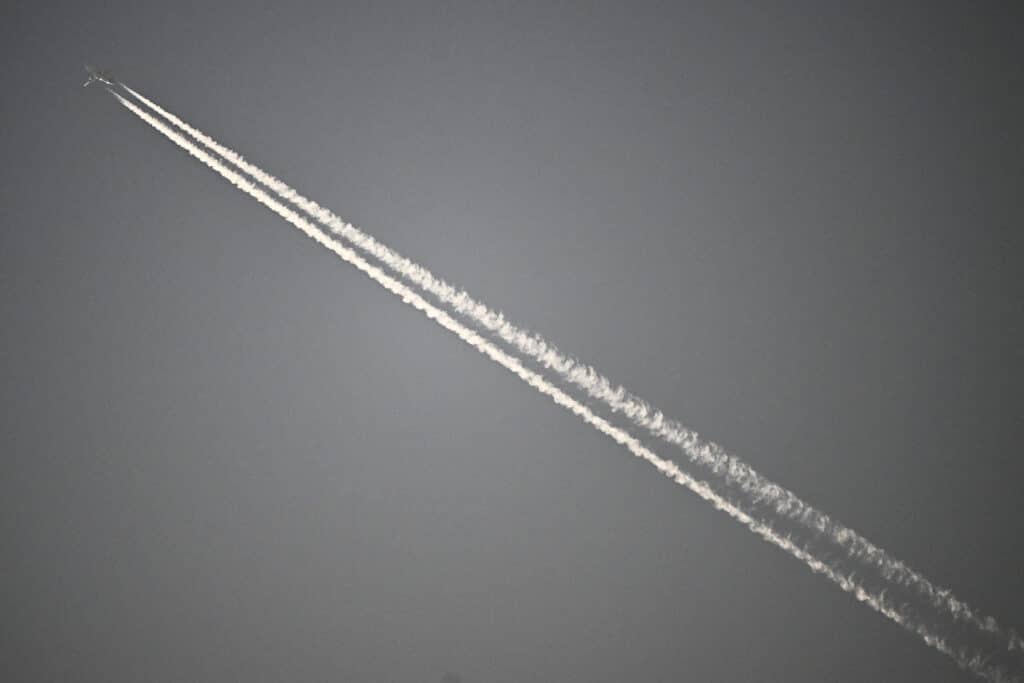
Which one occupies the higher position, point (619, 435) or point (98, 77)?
point (619, 435)

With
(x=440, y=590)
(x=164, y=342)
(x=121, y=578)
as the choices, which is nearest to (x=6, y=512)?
(x=121, y=578)

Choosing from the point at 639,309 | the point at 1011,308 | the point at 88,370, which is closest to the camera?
the point at 1011,308

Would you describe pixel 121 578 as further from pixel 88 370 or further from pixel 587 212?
pixel 587 212

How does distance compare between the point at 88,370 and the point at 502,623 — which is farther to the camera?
the point at 88,370

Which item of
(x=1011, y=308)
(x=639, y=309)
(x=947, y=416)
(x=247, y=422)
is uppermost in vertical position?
(x=1011, y=308)

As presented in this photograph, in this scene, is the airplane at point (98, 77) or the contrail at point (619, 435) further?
the airplane at point (98, 77)

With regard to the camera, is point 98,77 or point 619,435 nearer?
point 619,435

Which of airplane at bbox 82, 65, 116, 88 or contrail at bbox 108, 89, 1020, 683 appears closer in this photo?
contrail at bbox 108, 89, 1020, 683

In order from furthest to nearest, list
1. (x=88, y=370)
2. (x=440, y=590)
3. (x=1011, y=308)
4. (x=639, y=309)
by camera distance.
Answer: (x=88, y=370), (x=440, y=590), (x=639, y=309), (x=1011, y=308)
